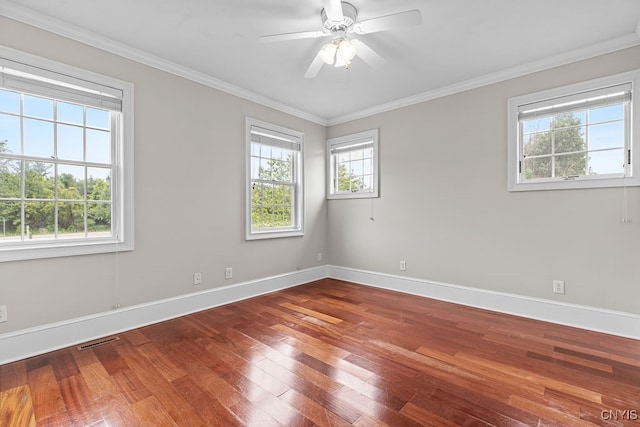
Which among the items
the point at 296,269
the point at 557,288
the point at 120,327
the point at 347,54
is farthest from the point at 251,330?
the point at 557,288

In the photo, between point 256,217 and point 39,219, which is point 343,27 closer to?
point 256,217

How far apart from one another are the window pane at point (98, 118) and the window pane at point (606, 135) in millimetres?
4622

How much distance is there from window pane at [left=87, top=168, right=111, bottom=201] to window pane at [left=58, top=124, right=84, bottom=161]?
0.16 metres

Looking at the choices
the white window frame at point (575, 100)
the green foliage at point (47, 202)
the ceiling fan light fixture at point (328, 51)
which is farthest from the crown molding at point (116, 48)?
the white window frame at point (575, 100)

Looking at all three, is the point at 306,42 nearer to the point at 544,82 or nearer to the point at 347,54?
the point at 347,54

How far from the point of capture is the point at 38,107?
2375 millimetres

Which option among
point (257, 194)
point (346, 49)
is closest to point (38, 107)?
point (257, 194)

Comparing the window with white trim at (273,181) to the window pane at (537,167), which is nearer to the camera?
the window pane at (537,167)

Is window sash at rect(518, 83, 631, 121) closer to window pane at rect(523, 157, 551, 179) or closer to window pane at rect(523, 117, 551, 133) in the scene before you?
window pane at rect(523, 117, 551, 133)

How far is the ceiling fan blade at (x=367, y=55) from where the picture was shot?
2.50m

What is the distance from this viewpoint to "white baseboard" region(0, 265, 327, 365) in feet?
7.28

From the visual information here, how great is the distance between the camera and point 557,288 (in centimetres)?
294

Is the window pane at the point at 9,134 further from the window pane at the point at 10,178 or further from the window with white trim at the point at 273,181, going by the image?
the window with white trim at the point at 273,181

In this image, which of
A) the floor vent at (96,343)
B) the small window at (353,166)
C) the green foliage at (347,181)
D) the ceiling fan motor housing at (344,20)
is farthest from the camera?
the green foliage at (347,181)
